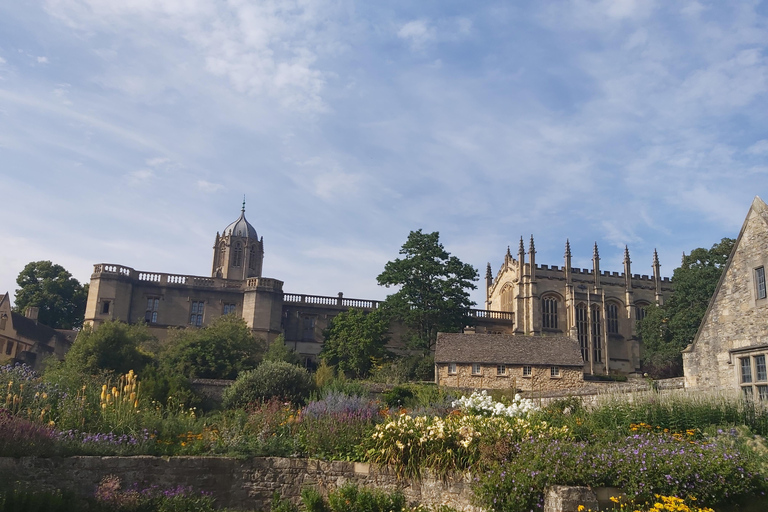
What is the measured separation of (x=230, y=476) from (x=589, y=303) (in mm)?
57840

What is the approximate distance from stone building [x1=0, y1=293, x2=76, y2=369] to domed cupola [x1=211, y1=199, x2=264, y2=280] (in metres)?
21.4

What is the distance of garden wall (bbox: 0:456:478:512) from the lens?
1223cm

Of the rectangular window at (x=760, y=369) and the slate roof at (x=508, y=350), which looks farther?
the slate roof at (x=508, y=350)

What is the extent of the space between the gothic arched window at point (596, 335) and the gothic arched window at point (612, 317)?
99 centimetres

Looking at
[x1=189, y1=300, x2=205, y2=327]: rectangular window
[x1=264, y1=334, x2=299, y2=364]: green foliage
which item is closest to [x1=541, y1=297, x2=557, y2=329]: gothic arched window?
[x1=264, y1=334, x2=299, y2=364]: green foliage

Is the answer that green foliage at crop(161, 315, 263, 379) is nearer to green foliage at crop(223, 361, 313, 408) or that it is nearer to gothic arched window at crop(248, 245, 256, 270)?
green foliage at crop(223, 361, 313, 408)

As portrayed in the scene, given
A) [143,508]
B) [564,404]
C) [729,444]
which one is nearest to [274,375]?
[564,404]

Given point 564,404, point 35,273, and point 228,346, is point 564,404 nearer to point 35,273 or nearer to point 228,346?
point 228,346

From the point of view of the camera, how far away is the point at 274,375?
2417 centimetres

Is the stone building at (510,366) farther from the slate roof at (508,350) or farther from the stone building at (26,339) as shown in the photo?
the stone building at (26,339)

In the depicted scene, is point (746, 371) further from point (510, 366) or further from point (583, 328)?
point (583, 328)

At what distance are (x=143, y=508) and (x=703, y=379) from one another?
15627 mm

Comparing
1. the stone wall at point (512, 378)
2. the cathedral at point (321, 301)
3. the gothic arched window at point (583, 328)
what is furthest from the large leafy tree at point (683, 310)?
the stone wall at point (512, 378)

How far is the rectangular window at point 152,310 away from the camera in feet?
181
